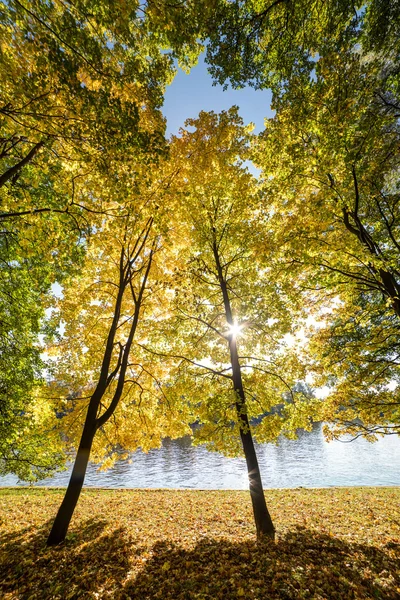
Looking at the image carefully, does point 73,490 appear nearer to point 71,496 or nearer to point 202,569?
point 71,496

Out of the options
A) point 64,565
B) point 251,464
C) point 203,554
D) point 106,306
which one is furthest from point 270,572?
point 106,306

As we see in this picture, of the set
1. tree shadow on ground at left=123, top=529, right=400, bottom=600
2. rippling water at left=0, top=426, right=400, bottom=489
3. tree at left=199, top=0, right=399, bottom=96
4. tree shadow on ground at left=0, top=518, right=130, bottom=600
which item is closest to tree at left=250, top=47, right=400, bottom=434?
tree at left=199, top=0, right=399, bottom=96

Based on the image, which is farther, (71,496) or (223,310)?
(223,310)

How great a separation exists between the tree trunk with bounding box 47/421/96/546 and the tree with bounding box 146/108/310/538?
2.62 metres

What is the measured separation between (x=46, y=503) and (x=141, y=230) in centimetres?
1324

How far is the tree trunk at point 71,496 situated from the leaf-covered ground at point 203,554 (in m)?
0.30

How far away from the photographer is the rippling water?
18.7 m

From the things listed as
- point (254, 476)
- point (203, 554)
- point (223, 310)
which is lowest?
point (203, 554)

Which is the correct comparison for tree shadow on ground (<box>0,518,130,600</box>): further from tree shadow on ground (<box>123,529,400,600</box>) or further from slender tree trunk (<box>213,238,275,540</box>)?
slender tree trunk (<box>213,238,275,540</box>)

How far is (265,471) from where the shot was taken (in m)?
22.0

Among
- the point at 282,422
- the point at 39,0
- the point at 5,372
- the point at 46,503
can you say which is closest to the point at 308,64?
the point at 39,0

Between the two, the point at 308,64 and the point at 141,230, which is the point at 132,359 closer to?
the point at 141,230

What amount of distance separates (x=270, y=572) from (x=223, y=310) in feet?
20.7

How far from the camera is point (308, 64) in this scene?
5.59 metres
